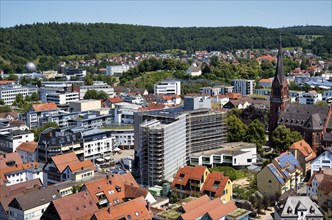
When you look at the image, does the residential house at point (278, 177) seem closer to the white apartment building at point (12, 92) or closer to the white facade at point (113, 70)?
the white apartment building at point (12, 92)

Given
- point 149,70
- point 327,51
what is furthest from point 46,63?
point 327,51

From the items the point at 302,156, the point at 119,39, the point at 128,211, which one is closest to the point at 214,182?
the point at 128,211

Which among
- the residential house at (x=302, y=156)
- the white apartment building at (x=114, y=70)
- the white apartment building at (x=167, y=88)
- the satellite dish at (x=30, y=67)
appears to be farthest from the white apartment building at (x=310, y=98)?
the satellite dish at (x=30, y=67)

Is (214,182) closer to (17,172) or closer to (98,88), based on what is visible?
(17,172)

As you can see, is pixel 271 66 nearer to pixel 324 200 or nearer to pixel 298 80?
pixel 298 80

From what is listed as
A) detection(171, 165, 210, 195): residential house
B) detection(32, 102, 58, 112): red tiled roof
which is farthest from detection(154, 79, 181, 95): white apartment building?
detection(171, 165, 210, 195): residential house
